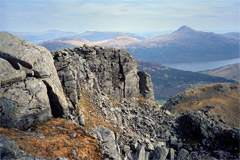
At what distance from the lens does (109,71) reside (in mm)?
44719

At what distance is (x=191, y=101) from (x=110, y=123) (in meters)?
86.9

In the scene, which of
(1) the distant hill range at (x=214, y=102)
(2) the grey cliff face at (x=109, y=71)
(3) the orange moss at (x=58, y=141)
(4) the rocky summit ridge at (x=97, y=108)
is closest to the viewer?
(3) the orange moss at (x=58, y=141)

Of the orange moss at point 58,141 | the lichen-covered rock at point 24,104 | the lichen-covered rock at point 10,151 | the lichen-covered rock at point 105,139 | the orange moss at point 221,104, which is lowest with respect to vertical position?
the orange moss at point 221,104

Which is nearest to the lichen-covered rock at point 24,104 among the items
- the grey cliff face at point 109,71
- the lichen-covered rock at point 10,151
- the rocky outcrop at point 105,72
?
the lichen-covered rock at point 10,151

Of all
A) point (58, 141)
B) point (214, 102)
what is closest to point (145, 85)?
point (58, 141)

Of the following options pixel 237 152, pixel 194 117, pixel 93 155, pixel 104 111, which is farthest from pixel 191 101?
pixel 93 155

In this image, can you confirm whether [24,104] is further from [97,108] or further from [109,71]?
[109,71]

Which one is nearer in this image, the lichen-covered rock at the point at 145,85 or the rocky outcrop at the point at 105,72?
the rocky outcrop at the point at 105,72

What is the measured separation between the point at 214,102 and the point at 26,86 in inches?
4197

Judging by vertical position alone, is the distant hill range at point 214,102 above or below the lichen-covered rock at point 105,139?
below

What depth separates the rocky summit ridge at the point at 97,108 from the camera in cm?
1731

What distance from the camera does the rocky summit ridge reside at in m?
17.3

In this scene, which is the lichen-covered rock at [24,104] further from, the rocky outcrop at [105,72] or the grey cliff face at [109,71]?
the grey cliff face at [109,71]

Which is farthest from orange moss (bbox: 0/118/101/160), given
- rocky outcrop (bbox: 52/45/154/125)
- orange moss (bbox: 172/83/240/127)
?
orange moss (bbox: 172/83/240/127)
